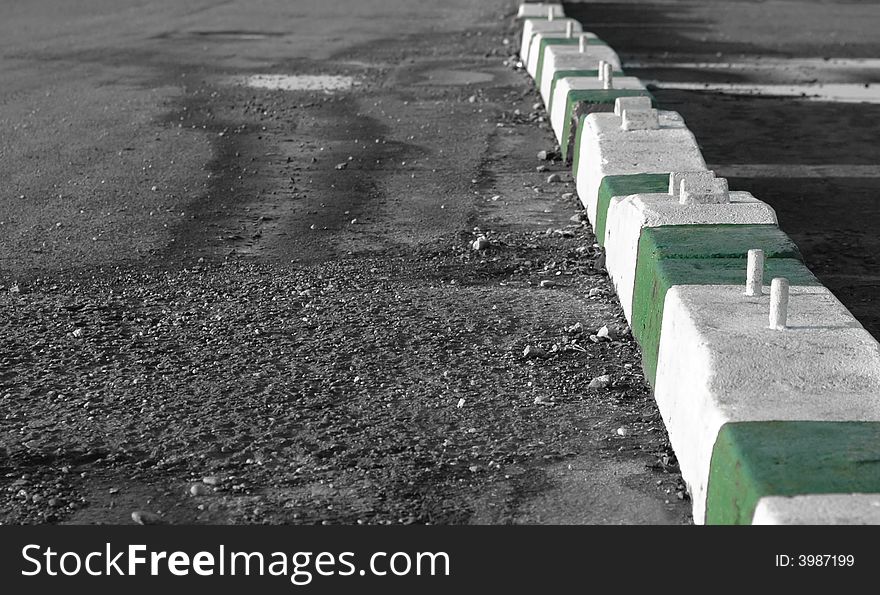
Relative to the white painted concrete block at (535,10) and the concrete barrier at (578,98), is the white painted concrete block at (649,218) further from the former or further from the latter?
the white painted concrete block at (535,10)

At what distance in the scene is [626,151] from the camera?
26.3 feet

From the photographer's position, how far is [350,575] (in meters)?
3.67

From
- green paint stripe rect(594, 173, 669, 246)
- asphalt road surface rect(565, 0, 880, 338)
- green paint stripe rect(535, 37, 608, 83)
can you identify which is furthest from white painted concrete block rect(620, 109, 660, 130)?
green paint stripe rect(535, 37, 608, 83)

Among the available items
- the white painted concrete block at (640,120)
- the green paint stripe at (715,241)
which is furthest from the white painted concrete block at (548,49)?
the green paint stripe at (715,241)

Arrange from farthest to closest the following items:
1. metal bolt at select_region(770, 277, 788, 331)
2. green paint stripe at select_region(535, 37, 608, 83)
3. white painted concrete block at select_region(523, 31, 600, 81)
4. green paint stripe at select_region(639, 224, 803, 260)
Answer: green paint stripe at select_region(535, 37, 608, 83), white painted concrete block at select_region(523, 31, 600, 81), green paint stripe at select_region(639, 224, 803, 260), metal bolt at select_region(770, 277, 788, 331)

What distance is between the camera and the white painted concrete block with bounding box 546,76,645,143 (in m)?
10.2

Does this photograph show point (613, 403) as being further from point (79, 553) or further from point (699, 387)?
point (79, 553)

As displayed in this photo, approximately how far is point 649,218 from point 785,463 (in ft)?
8.45

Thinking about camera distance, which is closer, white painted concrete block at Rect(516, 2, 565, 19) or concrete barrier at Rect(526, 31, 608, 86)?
concrete barrier at Rect(526, 31, 608, 86)

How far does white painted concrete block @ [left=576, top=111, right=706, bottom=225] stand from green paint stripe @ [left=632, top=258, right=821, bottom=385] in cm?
199

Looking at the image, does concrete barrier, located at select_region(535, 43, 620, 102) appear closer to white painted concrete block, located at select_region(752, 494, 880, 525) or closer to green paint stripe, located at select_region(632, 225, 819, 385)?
green paint stripe, located at select_region(632, 225, 819, 385)

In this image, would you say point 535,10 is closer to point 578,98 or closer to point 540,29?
point 540,29

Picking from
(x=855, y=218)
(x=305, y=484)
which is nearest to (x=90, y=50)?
(x=855, y=218)

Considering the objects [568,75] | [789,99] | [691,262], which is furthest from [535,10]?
[691,262]
